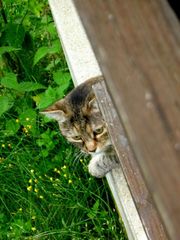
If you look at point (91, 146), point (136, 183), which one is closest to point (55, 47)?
point (91, 146)

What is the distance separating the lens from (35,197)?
3.80 meters

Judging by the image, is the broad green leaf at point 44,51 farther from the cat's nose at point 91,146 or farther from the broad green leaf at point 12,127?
the cat's nose at point 91,146

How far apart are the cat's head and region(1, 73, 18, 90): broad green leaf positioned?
0.68 m

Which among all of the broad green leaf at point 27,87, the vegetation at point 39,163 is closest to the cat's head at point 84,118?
the vegetation at point 39,163

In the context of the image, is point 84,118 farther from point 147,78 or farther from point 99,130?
point 147,78

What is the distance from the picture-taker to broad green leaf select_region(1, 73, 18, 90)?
406 cm

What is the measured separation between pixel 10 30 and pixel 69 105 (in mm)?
1172

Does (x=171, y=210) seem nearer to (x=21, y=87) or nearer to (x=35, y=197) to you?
(x=35, y=197)

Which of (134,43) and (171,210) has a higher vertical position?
(134,43)

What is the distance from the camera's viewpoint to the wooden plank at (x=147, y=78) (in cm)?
83

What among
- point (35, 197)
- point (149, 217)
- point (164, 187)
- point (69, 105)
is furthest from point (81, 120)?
point (164, 187)

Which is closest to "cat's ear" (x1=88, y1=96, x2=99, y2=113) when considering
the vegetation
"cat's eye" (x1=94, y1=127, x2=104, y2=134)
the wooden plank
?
"cat's eye" (x1=94, y1=127, x2=104, y2=134)

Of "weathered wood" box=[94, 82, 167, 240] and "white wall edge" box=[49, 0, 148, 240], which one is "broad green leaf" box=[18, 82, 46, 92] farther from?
"weathered wood" box=[94, 82, 167, 240]

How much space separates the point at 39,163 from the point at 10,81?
22.1 inches
